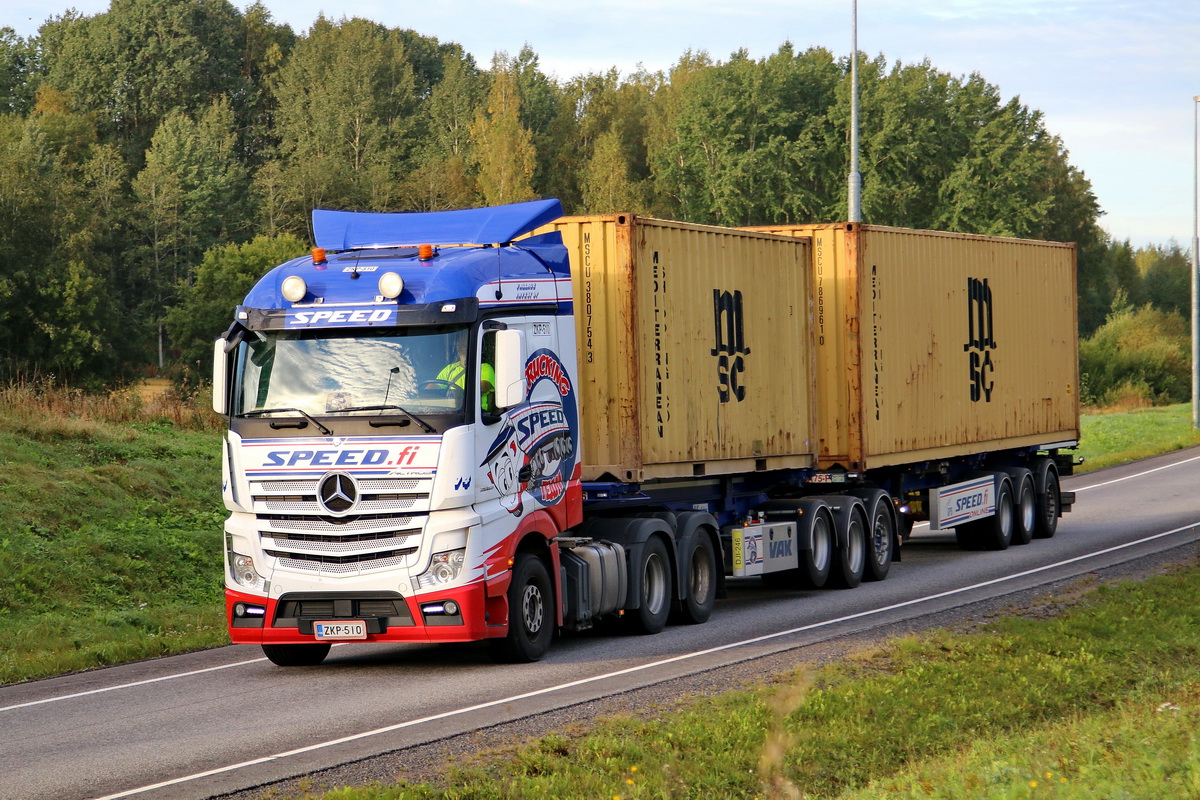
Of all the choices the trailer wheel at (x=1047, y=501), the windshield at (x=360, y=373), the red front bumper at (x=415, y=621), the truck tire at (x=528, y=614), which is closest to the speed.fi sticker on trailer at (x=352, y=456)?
the windshield at (x=360, y=373)

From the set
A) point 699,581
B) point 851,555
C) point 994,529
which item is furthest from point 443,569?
point 994,529

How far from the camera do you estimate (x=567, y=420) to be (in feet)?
42.1

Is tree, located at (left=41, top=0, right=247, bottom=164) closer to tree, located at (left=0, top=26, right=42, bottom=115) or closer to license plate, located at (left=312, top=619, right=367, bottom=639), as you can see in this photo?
tree, located at (left=0, top=26, right=42, bottom=115)

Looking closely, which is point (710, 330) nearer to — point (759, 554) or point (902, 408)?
point (759, 554)

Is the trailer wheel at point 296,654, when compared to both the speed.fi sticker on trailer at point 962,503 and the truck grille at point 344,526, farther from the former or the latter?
the speed.fi sticker on trailer at point 962,503

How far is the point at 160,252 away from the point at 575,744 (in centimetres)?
6874

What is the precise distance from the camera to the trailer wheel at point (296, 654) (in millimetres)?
12438

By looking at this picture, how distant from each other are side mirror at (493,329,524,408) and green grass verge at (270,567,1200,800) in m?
2.84

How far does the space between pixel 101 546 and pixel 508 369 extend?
8249 millimetres

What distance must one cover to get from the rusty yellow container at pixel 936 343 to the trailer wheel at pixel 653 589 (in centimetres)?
411

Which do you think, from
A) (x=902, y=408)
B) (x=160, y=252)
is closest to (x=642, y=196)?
(x=160, y=252)

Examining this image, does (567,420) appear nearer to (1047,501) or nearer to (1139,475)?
Answer: (1047,501)

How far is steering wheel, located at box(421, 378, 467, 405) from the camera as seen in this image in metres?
11.2

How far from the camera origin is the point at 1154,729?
324 inches
